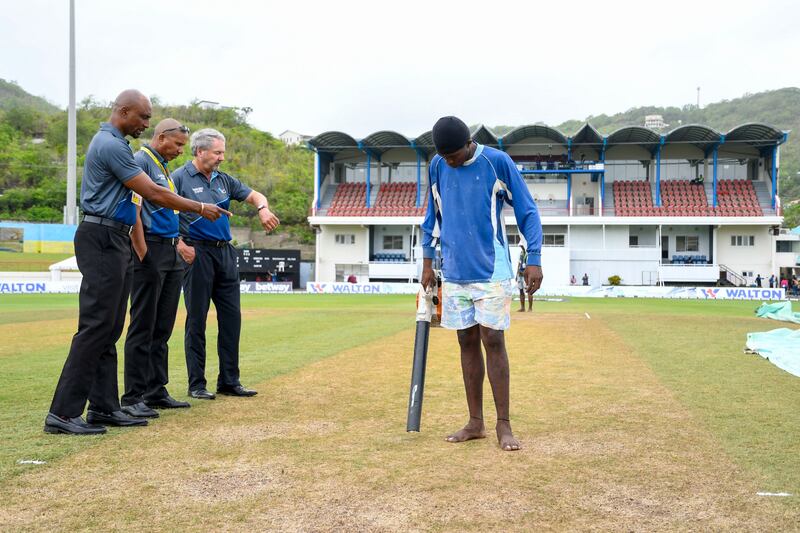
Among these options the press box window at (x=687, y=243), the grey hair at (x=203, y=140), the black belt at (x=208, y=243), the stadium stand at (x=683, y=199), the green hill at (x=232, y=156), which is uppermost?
the green hill at (x=232, y=156)

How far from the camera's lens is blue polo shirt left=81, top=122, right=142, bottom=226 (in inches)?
201

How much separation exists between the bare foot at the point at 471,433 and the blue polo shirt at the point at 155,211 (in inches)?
117

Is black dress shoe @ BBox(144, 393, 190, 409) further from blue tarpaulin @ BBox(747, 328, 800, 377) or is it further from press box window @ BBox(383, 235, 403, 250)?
press box window @ BBox(383, 235, 403, 250)

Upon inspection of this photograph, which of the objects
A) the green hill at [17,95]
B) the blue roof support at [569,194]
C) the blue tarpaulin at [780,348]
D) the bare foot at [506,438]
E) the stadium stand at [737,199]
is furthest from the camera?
the green hill at [17,95]

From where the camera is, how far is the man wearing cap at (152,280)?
19.5ft

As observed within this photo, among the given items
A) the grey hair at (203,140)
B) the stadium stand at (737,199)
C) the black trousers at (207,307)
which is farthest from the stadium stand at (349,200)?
the grey hair at (203,140)

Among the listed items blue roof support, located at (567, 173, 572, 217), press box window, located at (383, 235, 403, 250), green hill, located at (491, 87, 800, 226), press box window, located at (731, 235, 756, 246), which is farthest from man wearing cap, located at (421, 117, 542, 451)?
green hill, located at (491, 87, 800, 226)

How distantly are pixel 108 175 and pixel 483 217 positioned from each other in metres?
2.66

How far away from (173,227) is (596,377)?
4.67 m

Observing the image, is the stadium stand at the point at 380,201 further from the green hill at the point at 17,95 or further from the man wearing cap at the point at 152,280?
the green hill at the point at 17,95

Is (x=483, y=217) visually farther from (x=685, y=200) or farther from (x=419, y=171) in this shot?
(x=685, y=200)

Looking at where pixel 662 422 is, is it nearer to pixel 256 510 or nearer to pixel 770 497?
pixel 770 497

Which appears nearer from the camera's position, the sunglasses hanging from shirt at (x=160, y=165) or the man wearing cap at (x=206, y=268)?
the sunglasses hanging from shirt at (x=160, y=165)

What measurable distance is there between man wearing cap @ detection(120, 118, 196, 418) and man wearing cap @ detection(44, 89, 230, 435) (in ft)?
1.61
